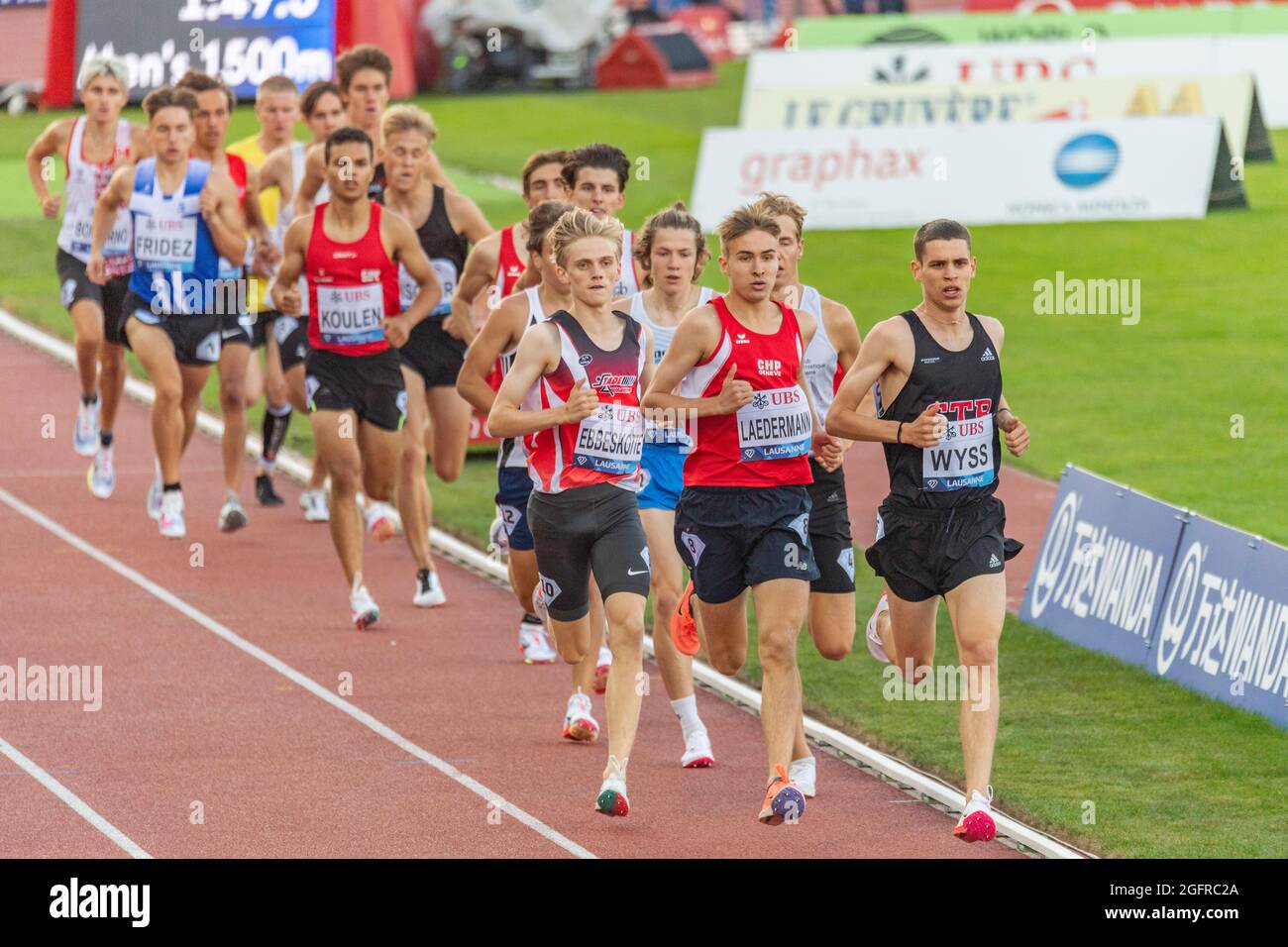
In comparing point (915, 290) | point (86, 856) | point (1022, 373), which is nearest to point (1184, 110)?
point (915, 290)

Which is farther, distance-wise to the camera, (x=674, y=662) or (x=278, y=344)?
(x=278, y=344)

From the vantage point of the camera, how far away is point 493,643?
11.5 metres

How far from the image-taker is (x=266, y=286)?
14.2 meters

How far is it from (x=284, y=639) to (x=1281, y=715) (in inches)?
190

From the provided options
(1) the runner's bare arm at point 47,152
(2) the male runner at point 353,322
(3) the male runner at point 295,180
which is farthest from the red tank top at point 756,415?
(1) the runner's bare arm at point 47,152

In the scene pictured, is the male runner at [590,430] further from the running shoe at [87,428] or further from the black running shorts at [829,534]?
the running shoe at [87,428]

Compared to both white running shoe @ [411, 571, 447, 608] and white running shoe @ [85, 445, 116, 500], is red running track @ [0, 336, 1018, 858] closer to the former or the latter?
white running shoe @ [411, 571, 447, 608]

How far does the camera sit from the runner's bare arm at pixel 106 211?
13.1 meters

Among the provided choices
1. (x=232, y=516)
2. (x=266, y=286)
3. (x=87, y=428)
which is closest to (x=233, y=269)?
(x=266, y=286)

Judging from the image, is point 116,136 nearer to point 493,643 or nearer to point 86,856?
point 493,643

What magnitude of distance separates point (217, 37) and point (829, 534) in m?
15.5

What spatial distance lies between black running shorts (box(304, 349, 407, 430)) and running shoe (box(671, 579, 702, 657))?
113 inches

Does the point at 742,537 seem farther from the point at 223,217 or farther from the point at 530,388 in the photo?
the point at 223,217

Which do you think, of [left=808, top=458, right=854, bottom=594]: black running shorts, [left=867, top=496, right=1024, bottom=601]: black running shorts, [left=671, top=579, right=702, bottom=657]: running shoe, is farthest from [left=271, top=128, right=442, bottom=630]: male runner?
[left=867, top=496, right=1024, bottom=601]: black running shorts
